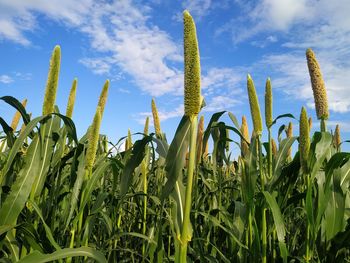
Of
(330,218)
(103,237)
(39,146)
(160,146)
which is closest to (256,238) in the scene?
(330,218)

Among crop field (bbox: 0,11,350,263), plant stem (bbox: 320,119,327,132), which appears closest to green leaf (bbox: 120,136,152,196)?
crop field (bbox: 0,11,350,263)

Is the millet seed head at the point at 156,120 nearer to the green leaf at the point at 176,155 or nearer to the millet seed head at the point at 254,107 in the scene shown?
the millet seed head at the point at 254,107

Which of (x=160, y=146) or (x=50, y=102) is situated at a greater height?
(x=50, y=102)

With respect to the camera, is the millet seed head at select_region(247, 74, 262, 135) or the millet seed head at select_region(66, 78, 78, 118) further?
the millet seed head at select_region(247, 74, 262, 135)

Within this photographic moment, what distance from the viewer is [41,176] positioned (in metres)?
2.41

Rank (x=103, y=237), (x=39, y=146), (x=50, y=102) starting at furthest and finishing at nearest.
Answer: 1. (x=103, y=237)
2. (x=50, y=102)
3. (x=39, y=146)

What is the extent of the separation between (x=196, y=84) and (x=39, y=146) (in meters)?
1.18

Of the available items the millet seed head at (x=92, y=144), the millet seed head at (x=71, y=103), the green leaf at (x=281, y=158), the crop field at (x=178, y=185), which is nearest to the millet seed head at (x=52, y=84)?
the crop field at (x=178, y=185)

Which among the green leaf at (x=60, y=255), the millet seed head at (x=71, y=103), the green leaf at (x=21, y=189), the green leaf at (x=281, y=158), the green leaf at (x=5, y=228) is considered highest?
the millet seed head at (x=71, y=103)

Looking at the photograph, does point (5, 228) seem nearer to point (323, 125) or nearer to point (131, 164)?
point (131, 164)

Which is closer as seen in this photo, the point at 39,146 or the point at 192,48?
the point at 192,48

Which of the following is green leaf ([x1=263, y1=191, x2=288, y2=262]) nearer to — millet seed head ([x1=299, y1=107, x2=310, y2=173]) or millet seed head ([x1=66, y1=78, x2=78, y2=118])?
millet seed head ([x1=299, y1=107, x2=310, y2=173])

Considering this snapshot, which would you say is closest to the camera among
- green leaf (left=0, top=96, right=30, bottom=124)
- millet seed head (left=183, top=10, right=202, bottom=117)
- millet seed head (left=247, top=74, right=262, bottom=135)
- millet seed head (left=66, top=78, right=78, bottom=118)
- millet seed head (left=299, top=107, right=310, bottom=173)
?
millet seed head (left=183, top=10, right=202, bottom=117)

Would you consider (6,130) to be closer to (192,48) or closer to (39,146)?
(39,146)
